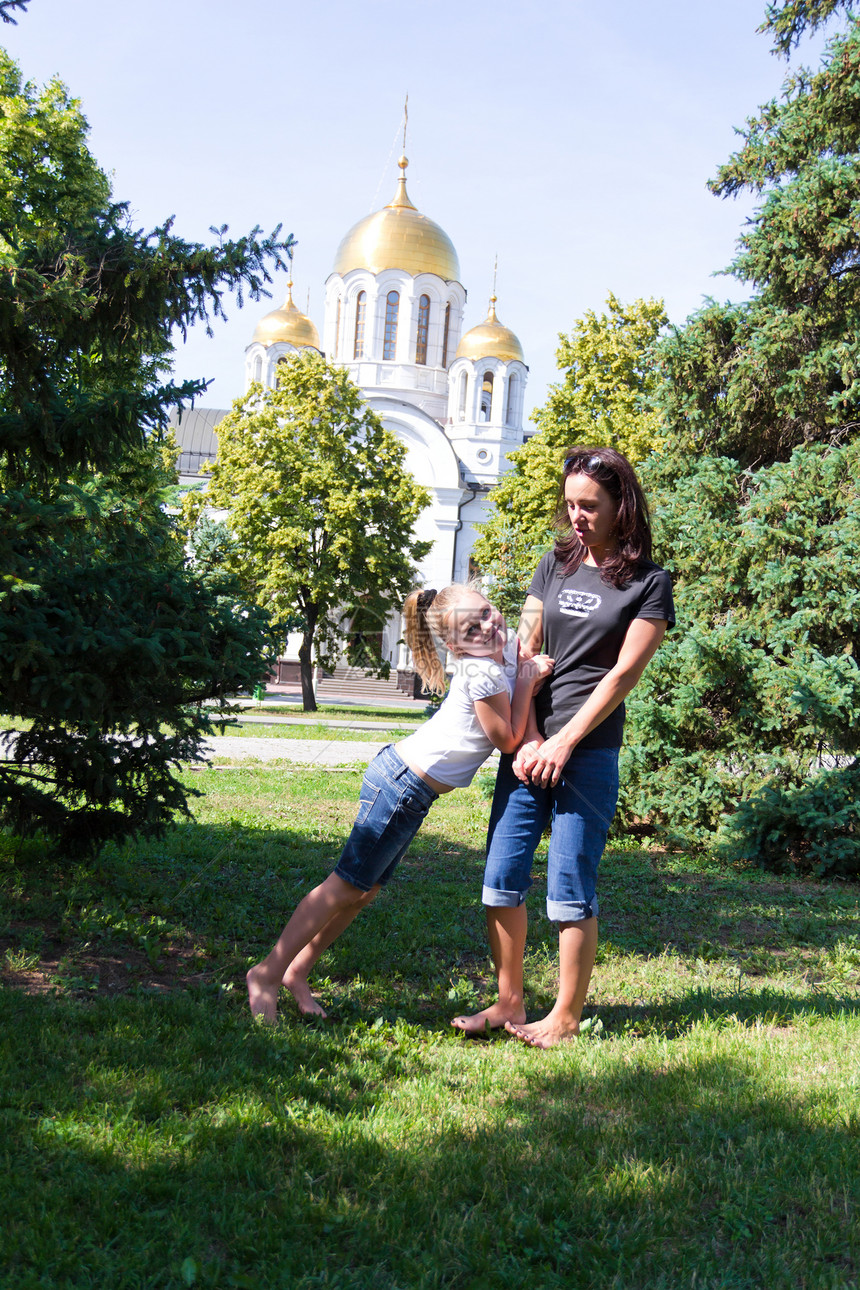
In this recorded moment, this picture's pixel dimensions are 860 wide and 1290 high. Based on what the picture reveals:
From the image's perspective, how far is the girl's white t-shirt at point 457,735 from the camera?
361 centimetres

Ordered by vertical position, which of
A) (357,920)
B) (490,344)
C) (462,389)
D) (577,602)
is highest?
(490,344)

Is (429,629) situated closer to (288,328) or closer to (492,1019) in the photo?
(492,1019)

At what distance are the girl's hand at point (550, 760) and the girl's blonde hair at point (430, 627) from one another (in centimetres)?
41

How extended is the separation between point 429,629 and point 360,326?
47.1 m

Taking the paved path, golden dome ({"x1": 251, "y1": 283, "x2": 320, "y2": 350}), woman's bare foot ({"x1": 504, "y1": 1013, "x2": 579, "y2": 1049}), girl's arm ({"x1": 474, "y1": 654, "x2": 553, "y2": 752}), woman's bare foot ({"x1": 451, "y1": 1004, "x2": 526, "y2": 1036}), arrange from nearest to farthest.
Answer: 1. girl's arm ({"x1": 474, "y1": 654, "x2": 553, "y2": 752})
2. woman's bare foot ({"x1": 504, "y1": 1013, "x2": 579, "y2": 1049})
3. woman's bare foot ({"x1": 451, "y1": 1004, "x2": 526, "y2": 1036})
4. the paved path
5. golden dome ({"x1": 251, "y1": 283, "x2": 320, "y2": 350})

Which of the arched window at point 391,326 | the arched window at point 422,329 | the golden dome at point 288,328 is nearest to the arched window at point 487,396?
the arched window at point 422,329

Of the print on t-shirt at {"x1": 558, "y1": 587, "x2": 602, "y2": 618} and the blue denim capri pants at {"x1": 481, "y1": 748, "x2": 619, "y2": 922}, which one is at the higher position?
the print on t-shirt at {"x1": 558, "y1": 587, "x2": 602, "y2": 618}

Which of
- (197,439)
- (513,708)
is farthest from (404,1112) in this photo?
(197,439)

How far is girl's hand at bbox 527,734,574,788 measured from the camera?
357cm

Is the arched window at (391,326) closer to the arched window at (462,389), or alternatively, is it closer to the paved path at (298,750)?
the arched window at (462,389)

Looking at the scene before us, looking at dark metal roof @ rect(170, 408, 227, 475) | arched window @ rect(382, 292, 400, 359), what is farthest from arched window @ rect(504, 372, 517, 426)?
dark metal roof @ rect(170, 408, 227, 475)

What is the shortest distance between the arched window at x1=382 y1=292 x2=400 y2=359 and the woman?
1831 inches

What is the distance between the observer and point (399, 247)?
1876 inches

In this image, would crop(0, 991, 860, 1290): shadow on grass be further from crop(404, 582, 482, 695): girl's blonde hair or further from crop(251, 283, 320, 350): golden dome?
crop(251, 283, 320, 350): golden dome
